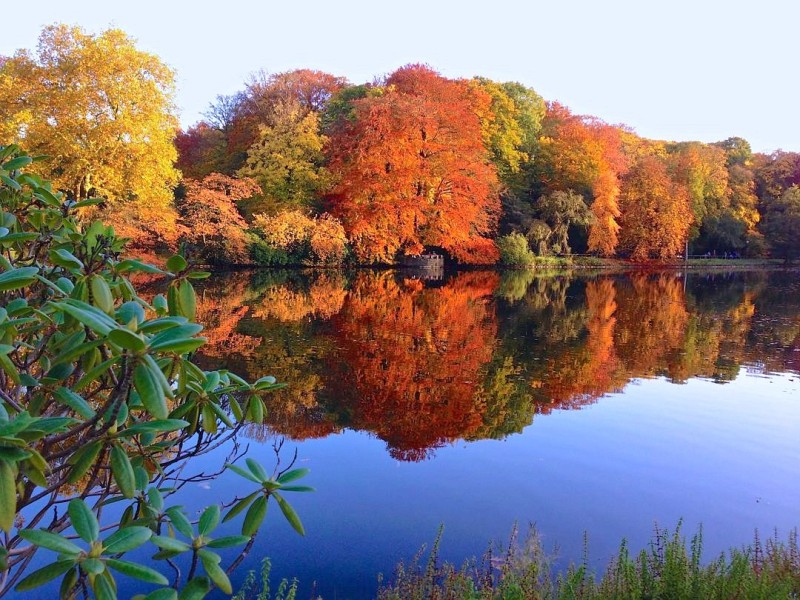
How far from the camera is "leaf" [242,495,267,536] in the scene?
Answer: 54.9 inches

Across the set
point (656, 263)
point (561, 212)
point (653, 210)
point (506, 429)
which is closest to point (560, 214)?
point (561, 212)

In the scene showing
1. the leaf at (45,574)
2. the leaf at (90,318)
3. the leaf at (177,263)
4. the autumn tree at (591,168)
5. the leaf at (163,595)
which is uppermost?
the autumn tree at (591,168)

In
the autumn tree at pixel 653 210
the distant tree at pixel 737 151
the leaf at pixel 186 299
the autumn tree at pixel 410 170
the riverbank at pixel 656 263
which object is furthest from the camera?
the distant tree at pixel 737 151

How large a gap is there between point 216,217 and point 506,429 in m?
21.5

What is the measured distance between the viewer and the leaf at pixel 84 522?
108 centimetres

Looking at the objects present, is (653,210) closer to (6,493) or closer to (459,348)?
(459,348)

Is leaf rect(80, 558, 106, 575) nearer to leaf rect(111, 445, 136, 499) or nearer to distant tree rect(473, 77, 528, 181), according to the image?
leaf rect(111, 445, 136, 499)

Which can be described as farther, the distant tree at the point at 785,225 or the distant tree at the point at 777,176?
the distant tree at the point at 777,176

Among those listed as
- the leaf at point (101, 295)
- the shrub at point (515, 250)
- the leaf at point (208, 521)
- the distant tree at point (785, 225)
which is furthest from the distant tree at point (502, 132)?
the leaf at point (101, 295)

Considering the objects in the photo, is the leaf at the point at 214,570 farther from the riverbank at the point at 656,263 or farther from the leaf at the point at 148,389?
the riverbank at the point at 656,263

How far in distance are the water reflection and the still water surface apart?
0.05m

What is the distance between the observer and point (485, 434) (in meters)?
6.41

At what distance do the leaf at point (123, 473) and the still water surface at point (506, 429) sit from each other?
9.00 feet

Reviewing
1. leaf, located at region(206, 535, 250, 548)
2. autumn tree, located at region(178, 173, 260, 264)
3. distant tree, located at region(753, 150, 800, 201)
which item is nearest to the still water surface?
leaf, located at region(206, 535, 250, 548)
